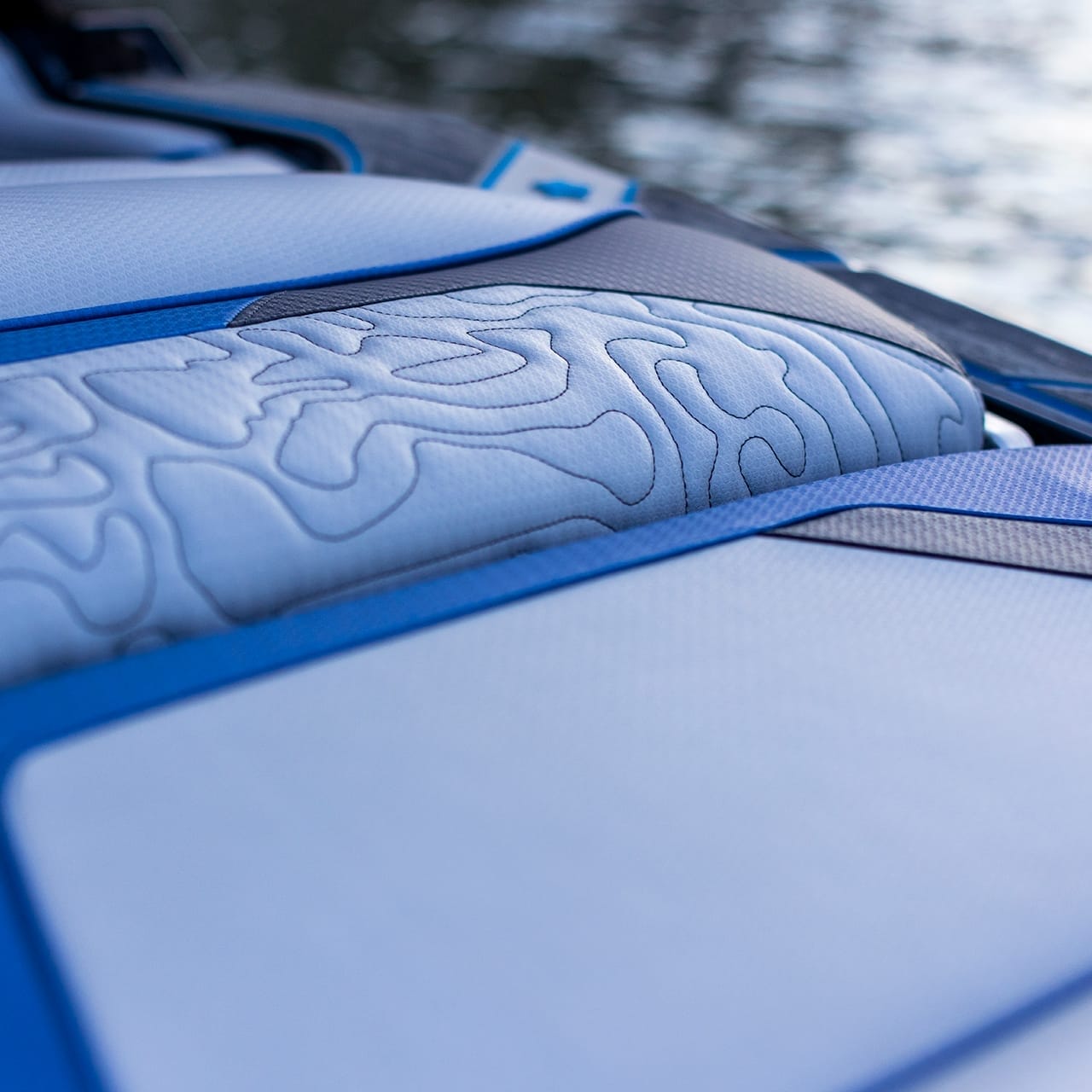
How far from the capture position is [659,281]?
2.60 feet

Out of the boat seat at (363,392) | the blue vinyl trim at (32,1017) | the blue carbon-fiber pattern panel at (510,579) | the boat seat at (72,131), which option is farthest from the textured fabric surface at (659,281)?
the boat seat at (72,131)

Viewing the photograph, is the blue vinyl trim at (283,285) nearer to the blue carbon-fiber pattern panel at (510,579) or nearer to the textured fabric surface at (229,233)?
the textured fabric surface at (229,233)

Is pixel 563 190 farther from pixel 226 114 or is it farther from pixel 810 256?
pixel 226 114

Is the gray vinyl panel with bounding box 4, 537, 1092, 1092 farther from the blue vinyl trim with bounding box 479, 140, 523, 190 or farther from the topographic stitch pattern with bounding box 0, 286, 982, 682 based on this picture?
the blue vinyl trim with bounding box 479, 140, 523, 190

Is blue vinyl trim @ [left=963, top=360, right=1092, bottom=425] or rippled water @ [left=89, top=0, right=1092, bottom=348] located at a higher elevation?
rippled water @ [left=89, top=0, right=1092, bottom=348]

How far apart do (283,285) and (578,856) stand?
451mm

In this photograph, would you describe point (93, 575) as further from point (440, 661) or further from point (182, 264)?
point (182, 264)

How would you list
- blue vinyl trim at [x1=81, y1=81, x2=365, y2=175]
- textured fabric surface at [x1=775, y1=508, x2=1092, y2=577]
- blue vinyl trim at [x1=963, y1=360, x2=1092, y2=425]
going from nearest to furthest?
textured fabric surface at [x1=775, y1=508, x2=1092, y2=577] < blue vinyl trim at [x1=963, y1=360, x2=1092, y2=425] < blue vinyl trim at [x1=81, y1=81, x2=365, y2=175]

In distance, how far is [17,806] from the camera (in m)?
0.41

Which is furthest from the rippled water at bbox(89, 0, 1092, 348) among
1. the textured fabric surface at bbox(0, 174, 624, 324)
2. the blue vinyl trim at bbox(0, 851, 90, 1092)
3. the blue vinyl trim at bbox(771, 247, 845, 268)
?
the blue vinyl trim at bbox(0, 851, 90, 1092)

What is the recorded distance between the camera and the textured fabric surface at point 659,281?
0.75 m

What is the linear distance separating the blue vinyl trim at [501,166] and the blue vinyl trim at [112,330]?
0.75 metres

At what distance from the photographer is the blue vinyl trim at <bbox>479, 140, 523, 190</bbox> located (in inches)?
55.9

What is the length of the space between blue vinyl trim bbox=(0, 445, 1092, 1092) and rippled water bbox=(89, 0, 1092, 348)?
4.38 ft
